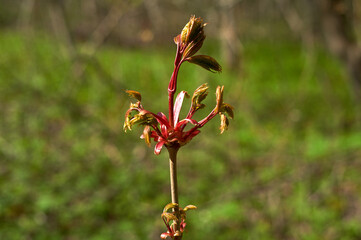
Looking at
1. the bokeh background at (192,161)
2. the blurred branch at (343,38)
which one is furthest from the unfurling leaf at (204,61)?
the blurred branch at (343,38)

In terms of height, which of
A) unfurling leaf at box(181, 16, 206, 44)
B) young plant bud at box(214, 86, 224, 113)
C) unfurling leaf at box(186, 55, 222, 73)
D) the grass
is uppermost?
the grass

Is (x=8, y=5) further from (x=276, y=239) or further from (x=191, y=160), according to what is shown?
(x=276, y=239)

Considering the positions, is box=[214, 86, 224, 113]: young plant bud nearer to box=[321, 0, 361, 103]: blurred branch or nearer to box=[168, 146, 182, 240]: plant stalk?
box=[168, 146, 182, 240]: plant stalk

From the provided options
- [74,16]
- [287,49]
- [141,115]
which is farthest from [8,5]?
[141,115]

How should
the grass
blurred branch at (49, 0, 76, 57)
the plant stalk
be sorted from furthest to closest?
1. blurred branch at (49, 0, 76, 57)
2. the grass
3. the plant stalk

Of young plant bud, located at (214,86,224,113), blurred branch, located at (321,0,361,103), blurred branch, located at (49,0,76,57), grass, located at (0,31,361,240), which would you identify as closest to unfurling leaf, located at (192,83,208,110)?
young plant bud, located at (214,86,224,113)

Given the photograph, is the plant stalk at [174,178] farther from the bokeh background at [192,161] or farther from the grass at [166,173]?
the grass at [166,173]

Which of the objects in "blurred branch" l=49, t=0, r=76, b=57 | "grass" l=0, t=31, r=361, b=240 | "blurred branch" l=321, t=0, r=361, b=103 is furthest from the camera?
"blurred branch" l=321, t=0, r=361, b=103

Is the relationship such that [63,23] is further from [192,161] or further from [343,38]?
[343,38]

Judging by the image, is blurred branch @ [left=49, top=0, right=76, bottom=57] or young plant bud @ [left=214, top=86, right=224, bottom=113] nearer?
young plant bud @ [left=214, top=86, right=224, bottom=113]
